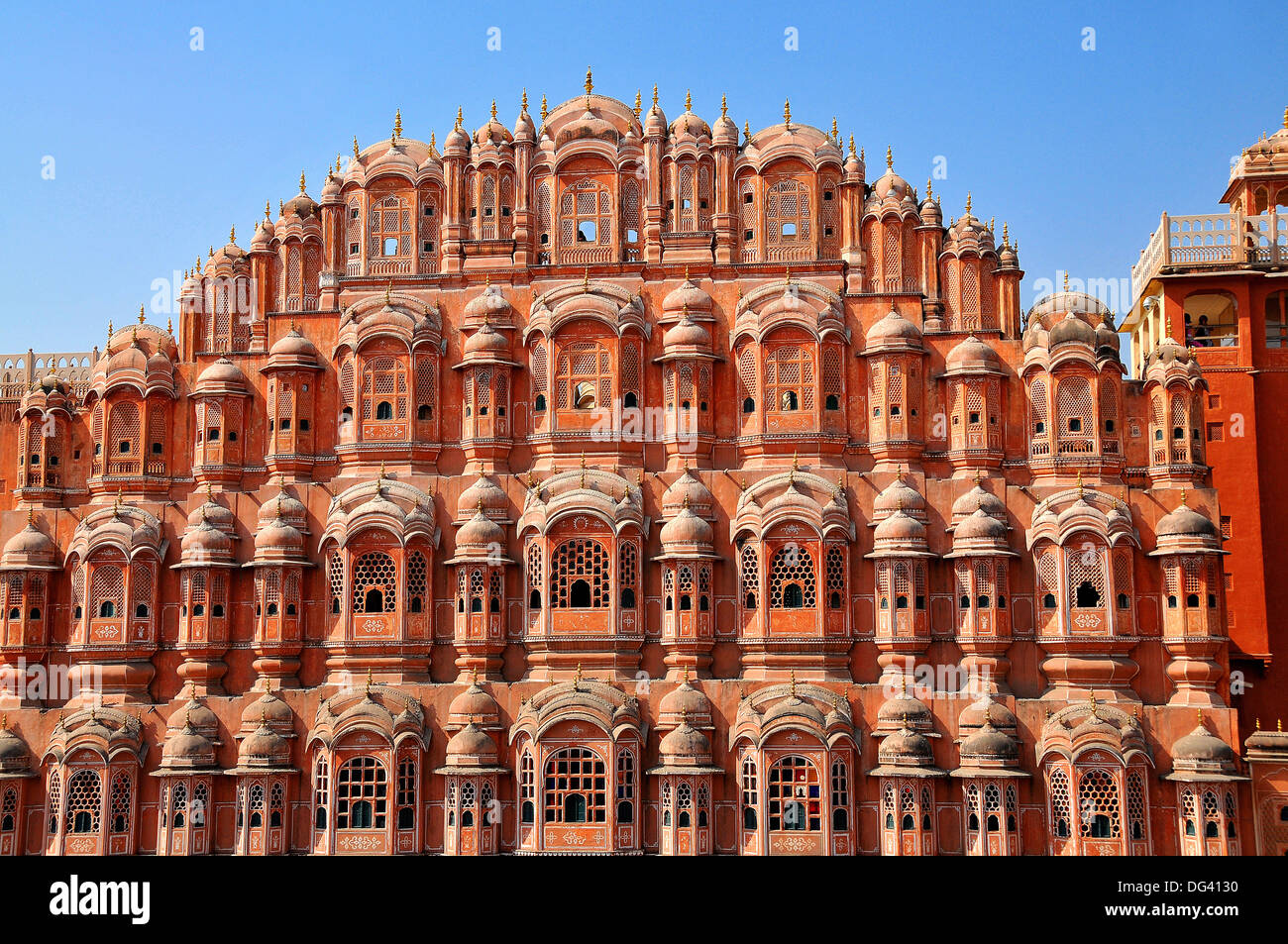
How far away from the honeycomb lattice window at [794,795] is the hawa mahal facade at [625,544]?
0.41ft

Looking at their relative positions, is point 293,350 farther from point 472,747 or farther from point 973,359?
point 973,359

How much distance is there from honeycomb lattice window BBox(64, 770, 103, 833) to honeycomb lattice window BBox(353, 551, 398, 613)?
762 cm

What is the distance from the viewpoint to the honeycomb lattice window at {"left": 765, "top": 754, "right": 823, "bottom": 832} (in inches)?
1308

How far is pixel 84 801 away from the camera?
114ft

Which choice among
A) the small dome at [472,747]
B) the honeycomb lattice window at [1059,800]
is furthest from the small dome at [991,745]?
the small dome at [472,747]

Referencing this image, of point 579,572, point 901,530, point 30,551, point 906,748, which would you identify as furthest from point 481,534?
point 30,551

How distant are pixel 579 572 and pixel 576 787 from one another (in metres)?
5.27

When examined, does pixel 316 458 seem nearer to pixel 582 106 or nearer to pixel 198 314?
pixel 198 314

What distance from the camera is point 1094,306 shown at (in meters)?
38.2

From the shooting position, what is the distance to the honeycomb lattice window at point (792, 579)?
3488cm

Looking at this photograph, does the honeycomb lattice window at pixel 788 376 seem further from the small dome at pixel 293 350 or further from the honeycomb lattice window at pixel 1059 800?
the small dome at pixel 293 350
